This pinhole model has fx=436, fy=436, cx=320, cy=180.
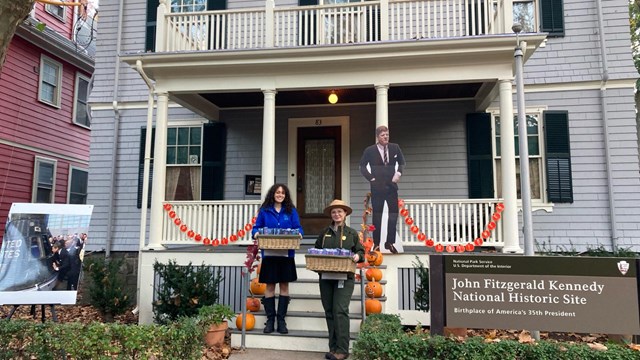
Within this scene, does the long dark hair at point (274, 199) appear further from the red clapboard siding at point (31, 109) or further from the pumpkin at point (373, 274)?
the red clapboard siding at point (31, 109)

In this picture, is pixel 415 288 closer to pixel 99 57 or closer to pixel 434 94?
pixel 434 94

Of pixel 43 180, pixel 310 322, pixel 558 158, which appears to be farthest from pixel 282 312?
pixel 43 180

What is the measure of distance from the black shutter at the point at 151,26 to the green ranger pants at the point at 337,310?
7.29 m

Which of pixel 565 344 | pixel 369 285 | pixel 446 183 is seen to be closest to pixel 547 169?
pixel 446 183

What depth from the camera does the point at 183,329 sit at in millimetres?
4355

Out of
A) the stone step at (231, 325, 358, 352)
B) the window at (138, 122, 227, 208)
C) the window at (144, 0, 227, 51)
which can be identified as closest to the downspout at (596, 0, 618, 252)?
the stone step at (231, 325, 358, 352)

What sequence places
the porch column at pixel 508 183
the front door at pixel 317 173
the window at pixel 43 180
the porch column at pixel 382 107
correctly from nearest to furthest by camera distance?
1. the porch column at pixel 508 183
2. the porch column at pixel 382 107
3. the front door at pixel 317 173
4. the window at pixel 43 180

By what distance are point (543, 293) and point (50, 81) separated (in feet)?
43.4

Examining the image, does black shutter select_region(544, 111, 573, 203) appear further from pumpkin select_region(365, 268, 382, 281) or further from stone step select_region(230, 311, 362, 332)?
stone step select_region(230, 311, 362, 332)

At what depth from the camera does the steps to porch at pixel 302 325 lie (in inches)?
205

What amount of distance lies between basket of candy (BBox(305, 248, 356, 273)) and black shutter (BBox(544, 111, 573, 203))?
17.5 ft

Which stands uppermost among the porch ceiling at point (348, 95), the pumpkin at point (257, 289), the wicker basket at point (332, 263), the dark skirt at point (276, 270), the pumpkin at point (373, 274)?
the porch ceiling at point (348, 95)

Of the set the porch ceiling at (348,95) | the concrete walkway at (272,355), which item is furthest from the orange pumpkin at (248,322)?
the porch ceiling at (348,95)

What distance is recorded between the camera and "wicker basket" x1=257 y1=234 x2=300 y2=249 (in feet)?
16.9
